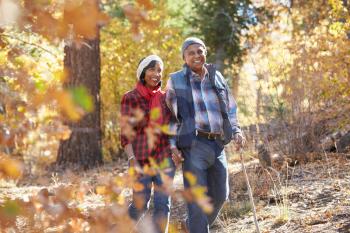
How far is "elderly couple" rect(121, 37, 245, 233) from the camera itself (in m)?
4.39

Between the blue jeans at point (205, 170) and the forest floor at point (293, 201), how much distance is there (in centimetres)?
41

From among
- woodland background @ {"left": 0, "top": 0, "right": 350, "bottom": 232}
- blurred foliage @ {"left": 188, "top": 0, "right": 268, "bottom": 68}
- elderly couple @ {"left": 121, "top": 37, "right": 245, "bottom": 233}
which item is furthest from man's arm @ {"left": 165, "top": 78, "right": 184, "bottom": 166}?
blurred foliage @ {"left": 188, "top": 0, "right": 268, "bottom": 68}

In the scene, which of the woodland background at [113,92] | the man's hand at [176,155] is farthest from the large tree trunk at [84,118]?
the man's hand at [176,155]

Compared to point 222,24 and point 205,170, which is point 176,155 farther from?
point 222,24

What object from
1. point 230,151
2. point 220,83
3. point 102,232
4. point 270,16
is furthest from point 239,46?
point 102,232

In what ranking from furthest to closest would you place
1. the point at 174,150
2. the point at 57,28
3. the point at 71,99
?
the point at 174,150, the point at 57,28, the point at 71,99

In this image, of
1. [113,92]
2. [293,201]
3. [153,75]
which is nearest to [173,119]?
[153,75]

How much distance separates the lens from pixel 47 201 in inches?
71.1

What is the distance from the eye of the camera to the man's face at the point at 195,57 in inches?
177

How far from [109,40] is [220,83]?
8980 millimetres

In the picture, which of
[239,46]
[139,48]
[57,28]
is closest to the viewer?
[57,28]

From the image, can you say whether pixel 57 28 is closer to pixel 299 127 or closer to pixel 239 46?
pixel 299 127

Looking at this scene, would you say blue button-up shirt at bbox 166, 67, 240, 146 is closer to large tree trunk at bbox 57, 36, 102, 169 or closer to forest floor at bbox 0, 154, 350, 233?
forest floor at bbox 0, 154, 350, 233

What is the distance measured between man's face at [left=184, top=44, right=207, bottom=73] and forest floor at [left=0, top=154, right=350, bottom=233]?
1.27m
